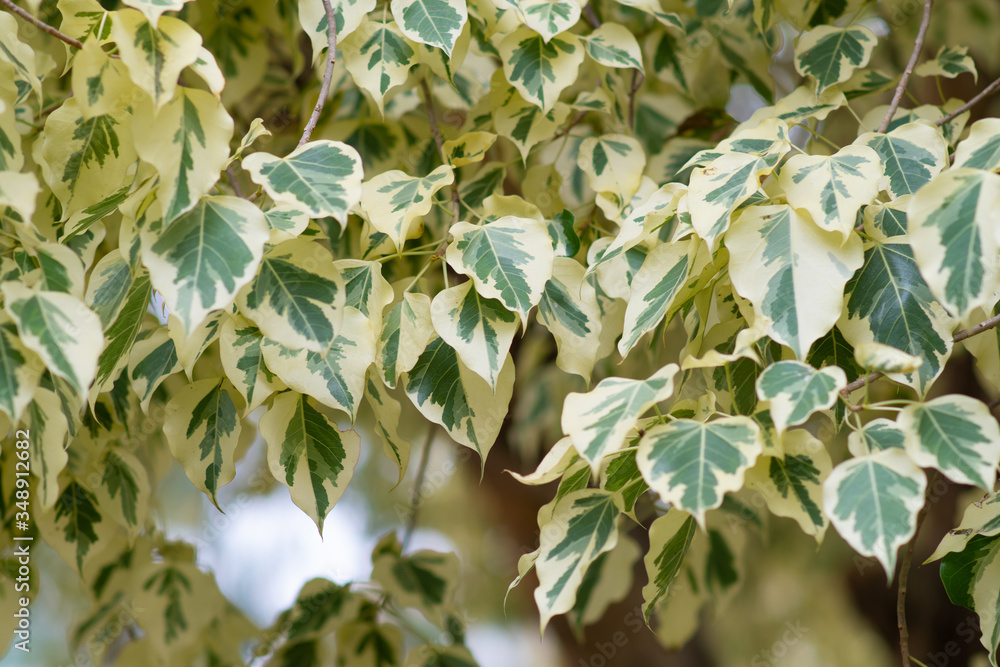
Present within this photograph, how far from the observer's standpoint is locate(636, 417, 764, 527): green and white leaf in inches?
21.4

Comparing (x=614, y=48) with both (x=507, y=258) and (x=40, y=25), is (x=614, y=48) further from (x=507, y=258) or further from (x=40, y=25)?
(x=40, y=25)

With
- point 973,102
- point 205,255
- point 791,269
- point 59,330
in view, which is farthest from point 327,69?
point 973,102

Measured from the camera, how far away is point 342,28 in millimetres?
781

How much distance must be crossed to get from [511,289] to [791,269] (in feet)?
0.80

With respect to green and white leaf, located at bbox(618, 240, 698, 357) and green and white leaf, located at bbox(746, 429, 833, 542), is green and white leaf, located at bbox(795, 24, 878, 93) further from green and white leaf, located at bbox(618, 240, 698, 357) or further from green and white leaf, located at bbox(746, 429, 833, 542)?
green and white leaf, located at bbox(746, 429, 833, 542)

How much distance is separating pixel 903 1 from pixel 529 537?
143 centimetres

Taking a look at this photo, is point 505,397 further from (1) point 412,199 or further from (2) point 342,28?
(2) point 342,28

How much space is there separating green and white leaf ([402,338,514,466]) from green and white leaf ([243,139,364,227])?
0.66ft

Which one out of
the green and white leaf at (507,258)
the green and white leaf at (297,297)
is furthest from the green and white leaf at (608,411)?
the green and white leaf at (297,297)

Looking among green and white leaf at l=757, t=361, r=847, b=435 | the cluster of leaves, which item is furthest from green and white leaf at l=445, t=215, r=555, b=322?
green and white leaf at l=757, t=361, r=847, b=435

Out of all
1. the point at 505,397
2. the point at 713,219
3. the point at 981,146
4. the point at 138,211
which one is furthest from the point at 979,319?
the point at 138,211

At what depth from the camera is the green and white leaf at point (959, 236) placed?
533 mm

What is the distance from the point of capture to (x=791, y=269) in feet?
2.04

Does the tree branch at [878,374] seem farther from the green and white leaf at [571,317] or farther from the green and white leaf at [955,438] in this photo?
the green and white leaf at [571,317]
